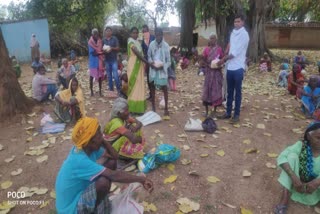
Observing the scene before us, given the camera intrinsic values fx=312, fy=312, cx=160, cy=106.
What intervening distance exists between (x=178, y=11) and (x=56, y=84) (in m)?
10.6

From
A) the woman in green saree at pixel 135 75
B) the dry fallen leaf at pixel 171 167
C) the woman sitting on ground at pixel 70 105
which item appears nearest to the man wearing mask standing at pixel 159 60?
the woman in green saree at pixel 135 75

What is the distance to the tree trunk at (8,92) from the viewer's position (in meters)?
5.87

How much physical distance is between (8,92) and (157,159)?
3.57 meters

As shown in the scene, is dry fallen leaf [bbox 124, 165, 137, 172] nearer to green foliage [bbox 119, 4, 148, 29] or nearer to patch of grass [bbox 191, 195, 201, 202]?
patch of grass [bbox 191, 195, 201, 202]

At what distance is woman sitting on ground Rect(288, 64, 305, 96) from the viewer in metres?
7.80

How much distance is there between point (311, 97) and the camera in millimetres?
6281

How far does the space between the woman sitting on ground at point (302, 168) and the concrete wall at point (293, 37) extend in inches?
923

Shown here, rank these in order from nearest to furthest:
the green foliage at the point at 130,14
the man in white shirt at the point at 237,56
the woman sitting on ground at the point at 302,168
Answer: the woman sitting on ground at the point at 302,168, the man in white shirt at the point at 237,56, the green foliage at the point at 130,14

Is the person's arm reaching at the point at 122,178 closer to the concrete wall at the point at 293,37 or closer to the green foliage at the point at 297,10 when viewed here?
the green foliage at the point at 297,10

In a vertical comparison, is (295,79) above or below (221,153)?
above

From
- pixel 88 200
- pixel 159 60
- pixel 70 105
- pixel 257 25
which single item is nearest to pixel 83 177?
pixel 88 200

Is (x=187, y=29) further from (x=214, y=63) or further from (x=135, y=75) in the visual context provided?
(x=214, y=63)

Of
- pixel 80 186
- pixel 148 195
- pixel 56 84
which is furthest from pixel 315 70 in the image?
pixel 80 186

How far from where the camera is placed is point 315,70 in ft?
41.6
